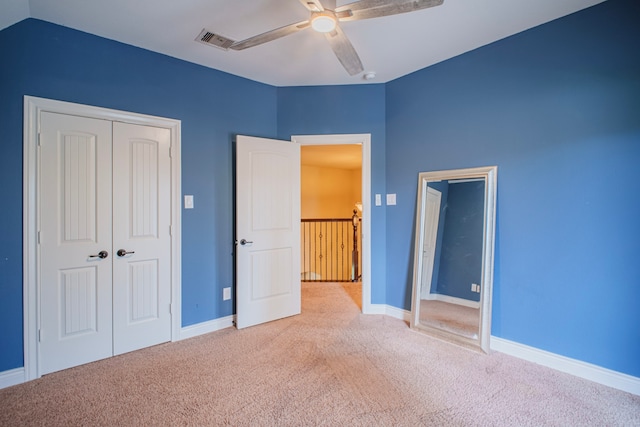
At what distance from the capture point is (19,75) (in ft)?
7.34

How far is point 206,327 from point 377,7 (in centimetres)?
313

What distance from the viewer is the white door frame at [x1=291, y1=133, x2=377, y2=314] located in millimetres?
3605

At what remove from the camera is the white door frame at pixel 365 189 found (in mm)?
3605

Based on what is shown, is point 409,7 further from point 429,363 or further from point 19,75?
point 19,75

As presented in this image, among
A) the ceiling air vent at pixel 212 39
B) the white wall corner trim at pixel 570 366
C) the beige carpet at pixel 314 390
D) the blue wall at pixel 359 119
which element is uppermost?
the ceiling air vent at pixel 212 39

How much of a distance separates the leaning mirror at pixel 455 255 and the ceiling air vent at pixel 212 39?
2.28 m

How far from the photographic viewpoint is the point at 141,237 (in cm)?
278

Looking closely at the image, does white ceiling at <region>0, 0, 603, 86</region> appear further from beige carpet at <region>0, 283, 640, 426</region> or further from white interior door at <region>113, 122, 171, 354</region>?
beige carpet at <region>0, 283, 640, 426</region>

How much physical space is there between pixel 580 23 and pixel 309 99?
248 cm

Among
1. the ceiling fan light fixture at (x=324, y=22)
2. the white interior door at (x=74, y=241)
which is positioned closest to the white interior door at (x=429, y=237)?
the ceiling fan light fixture at (x=324, y=22)

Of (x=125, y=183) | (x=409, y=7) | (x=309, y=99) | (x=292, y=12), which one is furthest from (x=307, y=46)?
(x=125, y=183)

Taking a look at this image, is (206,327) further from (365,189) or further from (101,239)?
(365,189)

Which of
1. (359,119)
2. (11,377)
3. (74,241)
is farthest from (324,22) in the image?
(11,377)

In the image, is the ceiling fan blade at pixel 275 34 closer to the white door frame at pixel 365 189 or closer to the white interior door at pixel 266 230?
the white interior door at pixel 266 230
